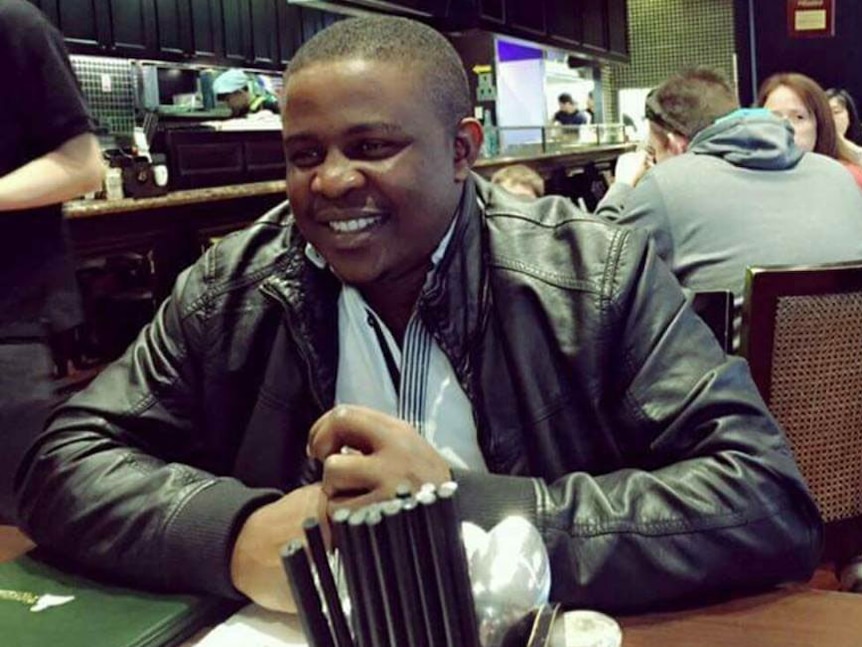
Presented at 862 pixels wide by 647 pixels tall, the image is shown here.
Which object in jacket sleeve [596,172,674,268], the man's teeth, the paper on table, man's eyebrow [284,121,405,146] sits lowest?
the paper on table

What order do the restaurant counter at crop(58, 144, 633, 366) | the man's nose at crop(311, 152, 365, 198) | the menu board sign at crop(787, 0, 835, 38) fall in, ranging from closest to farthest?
the man's nose at crop(311, 152, 365, 198) → the restaurant counter at crop(58, 144, 633, 366) → the menu board sign at crop(787, 0, 835, 38)

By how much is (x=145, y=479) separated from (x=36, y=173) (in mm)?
833

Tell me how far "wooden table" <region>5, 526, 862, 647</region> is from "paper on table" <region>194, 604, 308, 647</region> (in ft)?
0.94

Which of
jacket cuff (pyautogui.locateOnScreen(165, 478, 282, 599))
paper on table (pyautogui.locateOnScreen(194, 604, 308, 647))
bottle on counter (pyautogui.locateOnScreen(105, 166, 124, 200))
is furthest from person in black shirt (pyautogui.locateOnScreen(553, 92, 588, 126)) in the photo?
paper on table (pyautogui.locateOnScreen(194, 604, 308, 647))

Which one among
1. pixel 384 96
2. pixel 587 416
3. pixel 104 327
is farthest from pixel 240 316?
pixel 104 327

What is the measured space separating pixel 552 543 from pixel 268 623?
27 cm

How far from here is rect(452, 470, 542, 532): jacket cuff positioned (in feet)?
3.22

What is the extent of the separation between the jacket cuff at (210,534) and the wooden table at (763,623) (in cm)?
37

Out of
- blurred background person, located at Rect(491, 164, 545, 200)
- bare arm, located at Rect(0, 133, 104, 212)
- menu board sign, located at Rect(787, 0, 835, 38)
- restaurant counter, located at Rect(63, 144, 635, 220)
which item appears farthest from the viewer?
menu board sign, located at Rect(787, 0, 835, 38)

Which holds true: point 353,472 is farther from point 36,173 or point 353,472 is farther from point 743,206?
point 743,206

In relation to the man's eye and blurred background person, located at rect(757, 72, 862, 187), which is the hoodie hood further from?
the man's eye

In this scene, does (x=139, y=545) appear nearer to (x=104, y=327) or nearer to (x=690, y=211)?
(x=690, y=211)

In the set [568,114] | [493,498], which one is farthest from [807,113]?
[568,114]

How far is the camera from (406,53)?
47.8 inches
